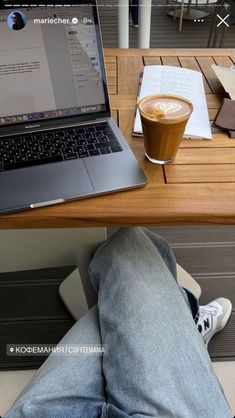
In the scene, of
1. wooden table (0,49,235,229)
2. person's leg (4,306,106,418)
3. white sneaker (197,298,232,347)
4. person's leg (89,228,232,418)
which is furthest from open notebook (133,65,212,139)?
white sneaker (197,298,232,347)

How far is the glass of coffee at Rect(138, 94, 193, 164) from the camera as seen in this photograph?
56cm

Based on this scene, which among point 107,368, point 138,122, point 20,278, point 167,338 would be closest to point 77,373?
point 107,368

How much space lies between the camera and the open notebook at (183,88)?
0.71 meters

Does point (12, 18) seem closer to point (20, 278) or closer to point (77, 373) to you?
point (77, 373)

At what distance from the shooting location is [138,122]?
2.33ft

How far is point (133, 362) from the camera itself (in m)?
0.56

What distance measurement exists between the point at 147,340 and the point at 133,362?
41 millimetres

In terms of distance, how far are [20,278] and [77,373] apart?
69 centimetres

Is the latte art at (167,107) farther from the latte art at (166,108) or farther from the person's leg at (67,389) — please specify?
the person's leg at (67,389)

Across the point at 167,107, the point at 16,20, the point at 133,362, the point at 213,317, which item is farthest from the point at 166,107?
the point at 213,317

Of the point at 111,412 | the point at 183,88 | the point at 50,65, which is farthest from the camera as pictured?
the point at 183,88

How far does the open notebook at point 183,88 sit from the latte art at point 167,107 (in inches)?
3.8

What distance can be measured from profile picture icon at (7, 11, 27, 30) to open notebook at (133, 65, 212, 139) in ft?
0.86

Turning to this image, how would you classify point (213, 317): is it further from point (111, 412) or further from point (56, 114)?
point (56, 114)
